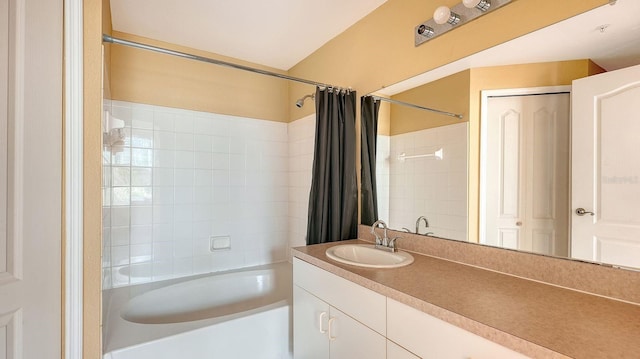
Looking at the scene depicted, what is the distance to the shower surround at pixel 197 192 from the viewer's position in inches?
85.8

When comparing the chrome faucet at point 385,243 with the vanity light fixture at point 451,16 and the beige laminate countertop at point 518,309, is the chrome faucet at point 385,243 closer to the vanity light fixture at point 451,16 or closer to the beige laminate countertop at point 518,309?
the beige laminate countertop at point 518,309

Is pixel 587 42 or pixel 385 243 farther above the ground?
pixel 587 42

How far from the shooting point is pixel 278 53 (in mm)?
2615

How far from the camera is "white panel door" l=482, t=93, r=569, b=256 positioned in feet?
3.66

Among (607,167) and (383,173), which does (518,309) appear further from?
(383,173)

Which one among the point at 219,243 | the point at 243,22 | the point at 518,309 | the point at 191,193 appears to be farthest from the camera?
the point at 219,243

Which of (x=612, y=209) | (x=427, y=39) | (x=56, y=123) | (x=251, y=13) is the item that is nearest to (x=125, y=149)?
(x=56, y=123)

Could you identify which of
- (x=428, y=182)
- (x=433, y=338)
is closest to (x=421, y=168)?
(x=428, y=182)

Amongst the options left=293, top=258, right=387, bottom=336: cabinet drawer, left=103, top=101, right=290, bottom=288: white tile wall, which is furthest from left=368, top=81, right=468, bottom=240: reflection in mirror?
left=103, top=101, right=290, bottom=288: white tile wall

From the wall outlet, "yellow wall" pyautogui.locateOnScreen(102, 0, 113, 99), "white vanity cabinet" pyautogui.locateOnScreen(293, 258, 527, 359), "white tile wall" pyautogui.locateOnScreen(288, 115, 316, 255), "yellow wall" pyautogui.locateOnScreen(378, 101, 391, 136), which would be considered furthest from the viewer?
"white tile wall" pyautogui.locateOnScreen(288, 115, 316, 255)

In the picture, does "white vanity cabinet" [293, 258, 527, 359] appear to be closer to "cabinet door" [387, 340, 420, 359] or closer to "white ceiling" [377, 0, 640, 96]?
"cabinet door" [387, 340, 420, 359]

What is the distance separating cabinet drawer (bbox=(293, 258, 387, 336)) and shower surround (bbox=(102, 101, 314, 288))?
1.15m

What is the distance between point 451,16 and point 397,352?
1.53 m

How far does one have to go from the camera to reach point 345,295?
1.27 m
